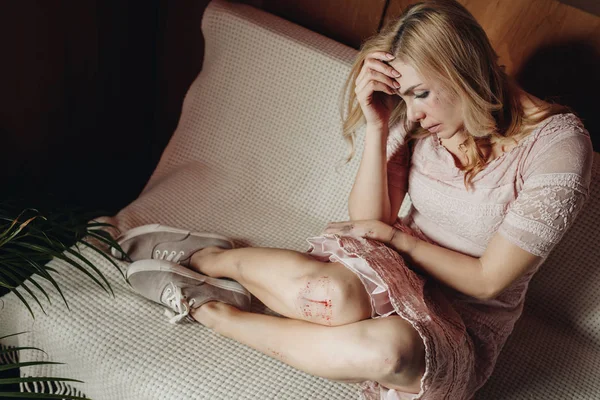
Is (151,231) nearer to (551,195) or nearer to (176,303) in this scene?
(176,303)

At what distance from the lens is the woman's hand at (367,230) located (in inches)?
51.2

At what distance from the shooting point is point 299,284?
123 cm

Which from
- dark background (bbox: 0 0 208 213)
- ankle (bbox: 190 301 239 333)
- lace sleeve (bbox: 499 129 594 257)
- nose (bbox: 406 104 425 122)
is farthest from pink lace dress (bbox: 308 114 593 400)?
dark background (bbox: 0 0 208 213)

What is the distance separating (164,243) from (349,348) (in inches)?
24.2

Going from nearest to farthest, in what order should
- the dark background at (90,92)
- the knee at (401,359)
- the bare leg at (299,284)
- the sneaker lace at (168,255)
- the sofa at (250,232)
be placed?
the knee at (401,359) < the bare leg at (299,284) < the sofa at (250,232) < the sneaker lace at (168,255) < the dark background at (90,92)

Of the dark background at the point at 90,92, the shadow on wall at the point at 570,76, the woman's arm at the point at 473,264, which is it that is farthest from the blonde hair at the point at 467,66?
the dark background at the point at 90,92

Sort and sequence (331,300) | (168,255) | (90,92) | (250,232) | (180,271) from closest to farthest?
(331,300) → (180,271) → (168,255) → (250,232) → (90,92)

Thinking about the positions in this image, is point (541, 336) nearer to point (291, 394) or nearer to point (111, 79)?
point (291, 394)

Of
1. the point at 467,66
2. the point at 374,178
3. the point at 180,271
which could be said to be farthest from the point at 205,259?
the point at 467,66

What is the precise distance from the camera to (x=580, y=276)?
1.46 metres

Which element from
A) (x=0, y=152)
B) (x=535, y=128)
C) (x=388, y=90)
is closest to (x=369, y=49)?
(x=388, y=90)

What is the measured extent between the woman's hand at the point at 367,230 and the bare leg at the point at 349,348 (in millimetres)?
220

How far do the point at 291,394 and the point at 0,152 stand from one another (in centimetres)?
113

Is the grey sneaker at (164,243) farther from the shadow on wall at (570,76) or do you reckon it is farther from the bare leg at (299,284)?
the shadow on wall at (570,76)
